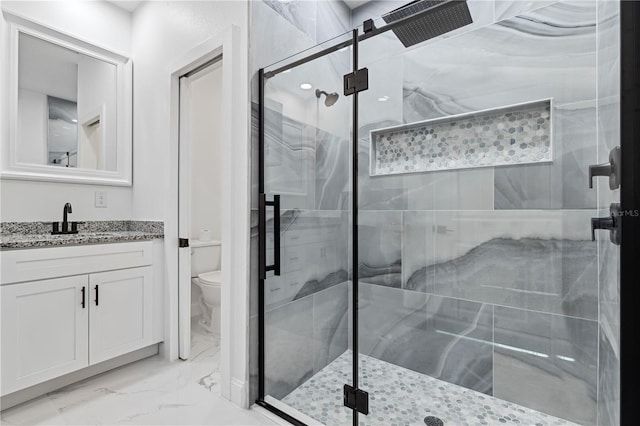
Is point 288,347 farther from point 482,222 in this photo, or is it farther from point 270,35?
point 270,35

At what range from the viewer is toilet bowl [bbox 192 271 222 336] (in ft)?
8.05

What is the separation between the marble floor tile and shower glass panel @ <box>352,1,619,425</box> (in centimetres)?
61

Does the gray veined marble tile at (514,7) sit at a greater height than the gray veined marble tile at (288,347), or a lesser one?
greater

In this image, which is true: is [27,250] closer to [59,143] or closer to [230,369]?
[59,143]

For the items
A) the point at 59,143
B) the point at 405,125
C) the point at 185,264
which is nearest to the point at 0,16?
the point at 59,143

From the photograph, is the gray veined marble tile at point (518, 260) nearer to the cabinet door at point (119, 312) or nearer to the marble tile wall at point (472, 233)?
the marble tile wall at point (472, 233)

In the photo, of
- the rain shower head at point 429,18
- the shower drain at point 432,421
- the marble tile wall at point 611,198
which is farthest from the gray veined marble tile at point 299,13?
the shower drain at point 432,421

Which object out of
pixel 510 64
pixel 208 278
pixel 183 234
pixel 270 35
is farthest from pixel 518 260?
pixel 208 278

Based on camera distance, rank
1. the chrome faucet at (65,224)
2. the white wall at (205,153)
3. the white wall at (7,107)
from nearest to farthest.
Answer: the white wall at (7,107) → the chrome faucet at (65,224) → the white wall at (205,153)

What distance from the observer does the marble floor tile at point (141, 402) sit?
1.52 metres

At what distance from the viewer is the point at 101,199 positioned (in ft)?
7.57

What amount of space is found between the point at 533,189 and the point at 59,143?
2934 millimetres

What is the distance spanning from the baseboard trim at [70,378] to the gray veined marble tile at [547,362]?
2.21 m

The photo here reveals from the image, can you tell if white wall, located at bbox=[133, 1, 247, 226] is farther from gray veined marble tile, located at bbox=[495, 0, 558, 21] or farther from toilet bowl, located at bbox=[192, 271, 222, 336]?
gray veined marble tile, located at bbox=[495, 0, 558, 21]
